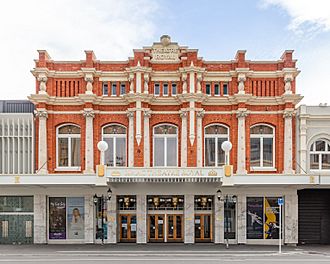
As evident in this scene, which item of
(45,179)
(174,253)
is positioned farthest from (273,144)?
(45,179)

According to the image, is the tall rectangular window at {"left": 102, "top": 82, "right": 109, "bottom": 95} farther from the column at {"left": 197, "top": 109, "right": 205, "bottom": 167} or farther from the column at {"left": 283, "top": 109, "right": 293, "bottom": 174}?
the column at {"left": 283, "top": 109, "right": 293, "bottom": 174}

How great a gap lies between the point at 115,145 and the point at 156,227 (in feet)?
21.4

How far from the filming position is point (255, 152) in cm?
2717

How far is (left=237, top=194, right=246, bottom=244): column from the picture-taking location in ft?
86.4

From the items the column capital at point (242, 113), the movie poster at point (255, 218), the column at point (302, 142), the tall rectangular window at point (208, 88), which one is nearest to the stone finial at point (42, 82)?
the tall rectangular window at point (208, 88)

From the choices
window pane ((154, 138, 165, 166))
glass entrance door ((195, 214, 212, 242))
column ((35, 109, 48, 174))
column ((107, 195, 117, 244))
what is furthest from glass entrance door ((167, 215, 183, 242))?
column ((35, 109, 48, 174))

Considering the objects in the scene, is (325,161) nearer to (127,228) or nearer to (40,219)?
(127,228)

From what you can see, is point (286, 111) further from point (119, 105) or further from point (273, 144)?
point (119, 105)

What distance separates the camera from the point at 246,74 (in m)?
27.2

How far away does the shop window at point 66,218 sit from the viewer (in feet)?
86.9

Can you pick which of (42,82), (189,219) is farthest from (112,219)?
(42,82)

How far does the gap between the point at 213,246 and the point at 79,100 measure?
13599 mm

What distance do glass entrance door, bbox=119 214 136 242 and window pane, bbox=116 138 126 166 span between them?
3.78 meters

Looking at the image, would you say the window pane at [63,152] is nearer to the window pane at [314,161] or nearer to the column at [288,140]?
the column at [288,140]
